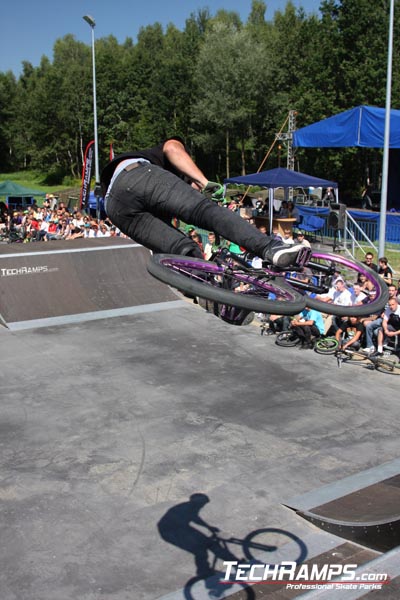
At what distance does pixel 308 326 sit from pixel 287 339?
588 millimetres

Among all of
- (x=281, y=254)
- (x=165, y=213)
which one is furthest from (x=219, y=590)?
(x=165, y=213)

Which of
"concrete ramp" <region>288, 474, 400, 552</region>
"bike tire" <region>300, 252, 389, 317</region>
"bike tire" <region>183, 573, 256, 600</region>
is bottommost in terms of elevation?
"bike tire" <region>183, 573, 256, 600</region>

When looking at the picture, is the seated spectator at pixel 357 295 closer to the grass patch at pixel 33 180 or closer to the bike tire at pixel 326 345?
the bike tire at pixel 326 345

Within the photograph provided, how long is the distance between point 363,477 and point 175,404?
10.4 feet

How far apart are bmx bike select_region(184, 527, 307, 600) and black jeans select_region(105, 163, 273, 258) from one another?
2790 mm

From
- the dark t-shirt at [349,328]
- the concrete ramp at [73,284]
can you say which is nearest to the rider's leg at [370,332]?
the dark t-shirt at [349,328]

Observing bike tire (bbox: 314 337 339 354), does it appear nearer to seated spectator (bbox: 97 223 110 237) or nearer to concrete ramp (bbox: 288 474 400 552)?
concrete ramp (bbox: 288 474 400 552)

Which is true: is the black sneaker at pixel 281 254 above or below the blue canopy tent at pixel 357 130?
below

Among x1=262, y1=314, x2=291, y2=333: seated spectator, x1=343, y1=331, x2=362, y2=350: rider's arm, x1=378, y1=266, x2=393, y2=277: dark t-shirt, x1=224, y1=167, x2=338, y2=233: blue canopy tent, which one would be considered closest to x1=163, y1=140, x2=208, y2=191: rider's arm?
x1=343, y1=331, x2=362, y2=350: rider's arm

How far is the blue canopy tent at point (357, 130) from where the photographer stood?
1952 cm

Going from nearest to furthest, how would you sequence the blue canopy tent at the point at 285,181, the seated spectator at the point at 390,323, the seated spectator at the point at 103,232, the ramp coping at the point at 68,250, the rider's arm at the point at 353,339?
the seated spectator at the point at 390,323 < the rider's arm at the point at 353,339 < the ramp coping at the point at 68,250 < the blue canopy tent at the point at 285,181 < the seated spectator at the point at 103,232

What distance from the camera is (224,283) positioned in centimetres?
526

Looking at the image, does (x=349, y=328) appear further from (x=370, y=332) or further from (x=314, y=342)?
(x=314, y=342)

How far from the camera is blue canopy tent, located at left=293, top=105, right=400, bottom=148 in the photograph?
64.0ft
